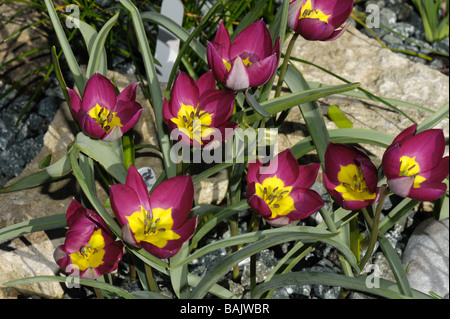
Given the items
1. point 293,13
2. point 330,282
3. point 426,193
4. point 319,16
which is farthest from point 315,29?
point 330,282

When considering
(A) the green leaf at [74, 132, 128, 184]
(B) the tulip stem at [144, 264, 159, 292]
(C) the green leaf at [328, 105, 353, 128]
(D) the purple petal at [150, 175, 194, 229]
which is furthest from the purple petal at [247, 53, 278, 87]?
(C) the green leaf at [328, 105, 353, 128]

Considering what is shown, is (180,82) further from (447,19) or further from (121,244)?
(447,19)

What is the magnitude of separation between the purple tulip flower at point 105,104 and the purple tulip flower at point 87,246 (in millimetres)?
166

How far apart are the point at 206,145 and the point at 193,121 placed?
0.08 m

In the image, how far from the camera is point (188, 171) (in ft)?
4.48

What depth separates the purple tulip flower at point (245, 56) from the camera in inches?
41.5

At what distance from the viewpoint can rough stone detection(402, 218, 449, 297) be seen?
1.53m

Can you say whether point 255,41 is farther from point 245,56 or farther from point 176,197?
point 176,197

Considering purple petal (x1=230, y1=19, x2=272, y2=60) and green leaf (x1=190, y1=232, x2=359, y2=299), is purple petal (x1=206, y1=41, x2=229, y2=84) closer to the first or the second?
purple petal (x1=230, y1=19, x2=272, y2=60)
